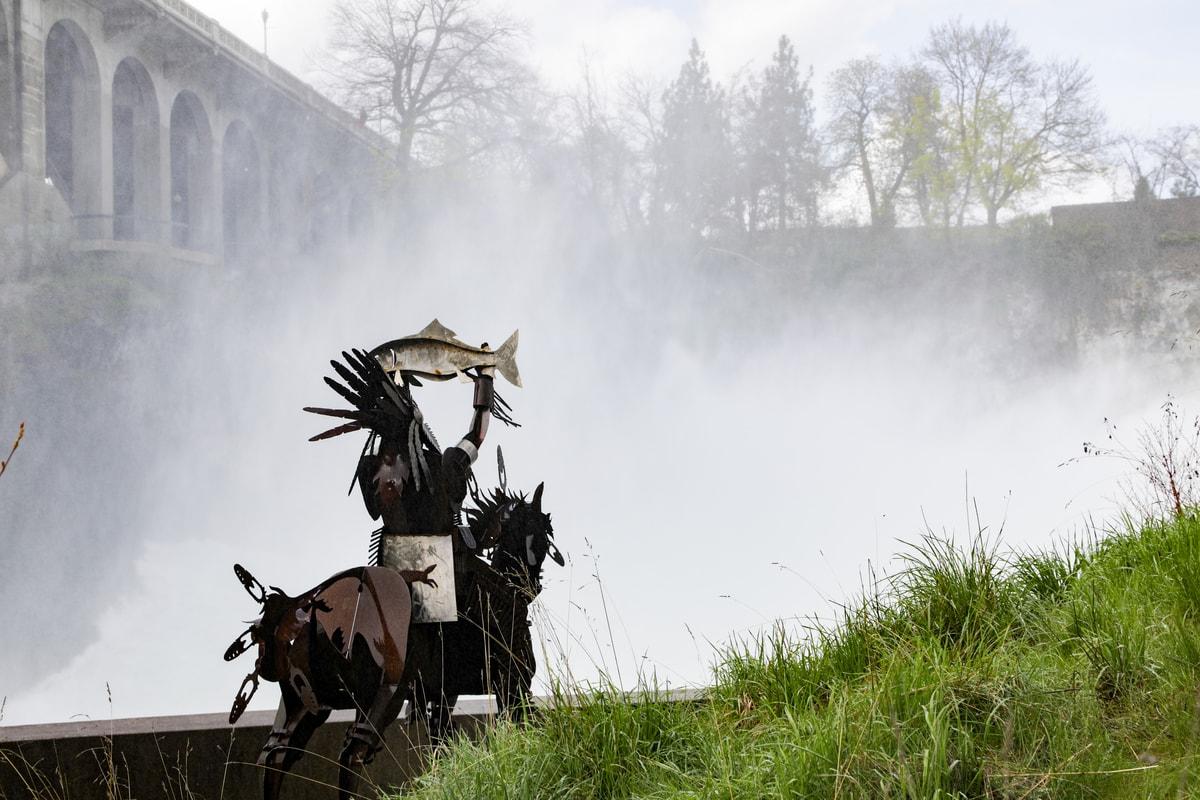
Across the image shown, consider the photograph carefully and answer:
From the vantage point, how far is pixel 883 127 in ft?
67.4

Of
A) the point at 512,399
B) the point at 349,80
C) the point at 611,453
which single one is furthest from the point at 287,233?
the point at 611,453

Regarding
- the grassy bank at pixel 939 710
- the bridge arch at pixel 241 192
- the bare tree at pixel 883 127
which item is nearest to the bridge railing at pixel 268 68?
the bridge arch at pixel 241 192

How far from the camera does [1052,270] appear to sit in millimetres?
19375

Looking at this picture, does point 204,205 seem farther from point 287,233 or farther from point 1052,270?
point 1052,270

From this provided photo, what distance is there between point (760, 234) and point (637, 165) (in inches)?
109

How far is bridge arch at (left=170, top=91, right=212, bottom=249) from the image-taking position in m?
15.4

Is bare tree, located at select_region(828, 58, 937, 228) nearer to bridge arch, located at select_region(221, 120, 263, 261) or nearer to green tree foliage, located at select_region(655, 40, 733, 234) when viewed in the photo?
green tree foliage, located at select_region(655, 40, 733, 234)

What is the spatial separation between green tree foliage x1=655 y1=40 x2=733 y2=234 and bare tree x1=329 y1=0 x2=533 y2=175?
126 inches

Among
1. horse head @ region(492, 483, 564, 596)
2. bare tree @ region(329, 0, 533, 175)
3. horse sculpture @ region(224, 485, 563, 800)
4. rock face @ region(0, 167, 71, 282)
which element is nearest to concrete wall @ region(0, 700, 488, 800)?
horse sculpture @ region(224, 485, 563, 800)

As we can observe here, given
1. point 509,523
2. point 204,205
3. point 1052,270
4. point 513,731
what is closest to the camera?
point 513,731

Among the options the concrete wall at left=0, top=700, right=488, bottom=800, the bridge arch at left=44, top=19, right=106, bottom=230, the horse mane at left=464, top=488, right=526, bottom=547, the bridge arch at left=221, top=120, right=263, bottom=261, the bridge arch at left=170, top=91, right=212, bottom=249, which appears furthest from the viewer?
the bridge arch at left=221, top=120, right=263, bottom=261

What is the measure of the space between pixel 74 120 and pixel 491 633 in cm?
1322

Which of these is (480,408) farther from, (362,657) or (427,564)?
(362,657)

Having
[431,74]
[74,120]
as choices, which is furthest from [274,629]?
[431,74]
